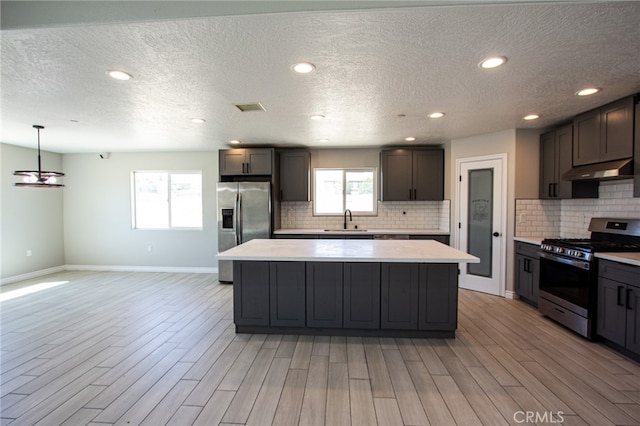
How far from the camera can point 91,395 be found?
2.03m

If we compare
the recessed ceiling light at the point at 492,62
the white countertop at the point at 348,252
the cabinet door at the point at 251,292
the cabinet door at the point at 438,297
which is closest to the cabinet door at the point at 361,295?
the white countertop at the point at 348,252

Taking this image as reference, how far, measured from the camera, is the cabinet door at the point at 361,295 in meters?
2.85

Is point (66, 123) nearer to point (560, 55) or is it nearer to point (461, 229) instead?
point (560, 55)

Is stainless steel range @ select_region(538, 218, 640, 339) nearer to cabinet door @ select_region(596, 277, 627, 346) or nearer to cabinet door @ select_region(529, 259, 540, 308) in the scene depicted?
cabinet door @ select_region(596, 277, 627, 346)

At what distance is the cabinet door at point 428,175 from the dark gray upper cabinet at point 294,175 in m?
1.99

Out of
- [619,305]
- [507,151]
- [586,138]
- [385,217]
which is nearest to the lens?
[619,305]

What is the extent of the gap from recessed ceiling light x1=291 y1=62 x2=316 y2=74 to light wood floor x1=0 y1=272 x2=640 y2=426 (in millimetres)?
2418

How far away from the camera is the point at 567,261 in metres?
2.96

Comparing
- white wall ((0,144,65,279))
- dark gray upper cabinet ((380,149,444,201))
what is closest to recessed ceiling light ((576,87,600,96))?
dark gray upper cabinet ((380,149,444,201))

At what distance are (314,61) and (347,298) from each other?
218cm

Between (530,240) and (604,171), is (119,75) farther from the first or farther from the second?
(530,240)

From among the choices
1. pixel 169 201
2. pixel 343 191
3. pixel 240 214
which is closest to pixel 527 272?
pixel 343 191

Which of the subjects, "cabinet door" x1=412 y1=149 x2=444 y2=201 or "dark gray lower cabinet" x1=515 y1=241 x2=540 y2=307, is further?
"cabinet door" x1=412 y1=149 x2=444 y2=201

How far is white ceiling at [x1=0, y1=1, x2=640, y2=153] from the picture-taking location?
1593 millimetres
